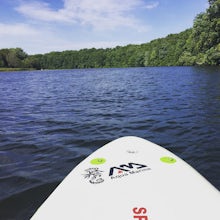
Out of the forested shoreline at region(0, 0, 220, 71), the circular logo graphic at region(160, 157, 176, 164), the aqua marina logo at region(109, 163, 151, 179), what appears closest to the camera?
the aqua marina logo at region(109, 163, 151, 179)

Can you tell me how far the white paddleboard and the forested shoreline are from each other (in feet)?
158

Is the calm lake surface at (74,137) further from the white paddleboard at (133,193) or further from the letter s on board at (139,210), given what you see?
the letter s on board at (139,210)

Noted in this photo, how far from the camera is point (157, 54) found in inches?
3492

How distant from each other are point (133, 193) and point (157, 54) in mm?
89878

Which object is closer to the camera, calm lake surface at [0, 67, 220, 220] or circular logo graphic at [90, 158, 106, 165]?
circular logo graphic at [90, 158, 106, 165]

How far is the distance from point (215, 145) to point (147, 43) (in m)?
113

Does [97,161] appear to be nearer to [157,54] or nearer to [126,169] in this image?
[126,169]

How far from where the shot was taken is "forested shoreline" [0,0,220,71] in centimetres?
4975

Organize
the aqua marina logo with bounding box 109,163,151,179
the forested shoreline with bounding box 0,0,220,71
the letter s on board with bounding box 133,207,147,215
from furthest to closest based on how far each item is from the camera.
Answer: the forested shoreline with bounding box 0,0,220,71
the aqua marina logo with bounding box 109,163,151,179
the letter s on board with bounding box 133,207,147,215

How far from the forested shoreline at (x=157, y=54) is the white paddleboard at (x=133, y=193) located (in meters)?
48.2

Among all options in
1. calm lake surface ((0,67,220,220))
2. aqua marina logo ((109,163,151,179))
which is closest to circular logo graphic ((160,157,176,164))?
aqua marina logo ((109,163,151,179))

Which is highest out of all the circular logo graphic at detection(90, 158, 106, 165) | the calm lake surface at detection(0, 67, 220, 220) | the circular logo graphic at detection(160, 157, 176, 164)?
the circular logo graphic at detection(160, 157, 176, 164)

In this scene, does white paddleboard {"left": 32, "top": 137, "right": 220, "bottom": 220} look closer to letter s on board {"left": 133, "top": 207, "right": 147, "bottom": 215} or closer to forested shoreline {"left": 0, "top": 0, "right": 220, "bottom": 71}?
letter s on board {"left": 133, "top": 207, "right": 147, "bottom": 215}

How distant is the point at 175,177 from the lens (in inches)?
121
